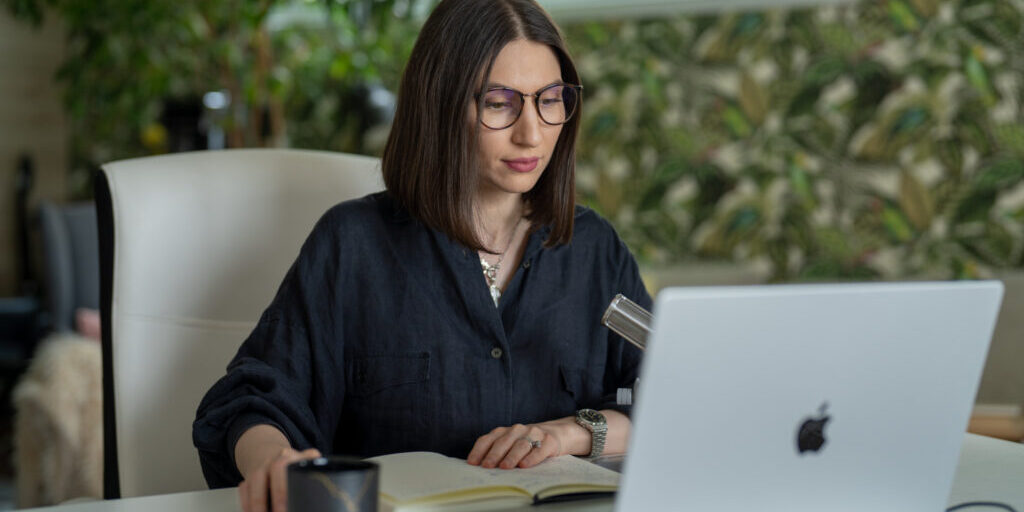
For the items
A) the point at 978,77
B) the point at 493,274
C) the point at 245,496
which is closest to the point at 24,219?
the point at 978,77

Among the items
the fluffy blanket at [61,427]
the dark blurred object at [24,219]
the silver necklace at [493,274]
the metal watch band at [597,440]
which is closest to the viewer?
the metal watch band at [597,440]

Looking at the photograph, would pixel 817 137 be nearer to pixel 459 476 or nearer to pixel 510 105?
pixel 510 105

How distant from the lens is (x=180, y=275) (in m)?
1.44

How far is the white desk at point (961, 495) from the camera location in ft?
3.09

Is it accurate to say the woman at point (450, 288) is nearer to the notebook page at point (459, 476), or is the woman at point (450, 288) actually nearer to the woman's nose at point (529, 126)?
the woman's nose at point (529, 126)

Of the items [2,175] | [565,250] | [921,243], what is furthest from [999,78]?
[2,175]

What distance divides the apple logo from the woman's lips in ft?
1.87

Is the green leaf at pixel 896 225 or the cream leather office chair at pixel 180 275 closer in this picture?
the cream leather office chair at pixel 180 275

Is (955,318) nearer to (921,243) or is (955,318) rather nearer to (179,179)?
(179,179)

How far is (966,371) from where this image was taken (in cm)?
86

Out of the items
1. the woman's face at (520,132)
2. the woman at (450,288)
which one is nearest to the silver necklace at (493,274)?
the woman at (450,288)

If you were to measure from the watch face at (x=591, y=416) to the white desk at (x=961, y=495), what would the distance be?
0.88 ft

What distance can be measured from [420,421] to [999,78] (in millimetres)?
2723

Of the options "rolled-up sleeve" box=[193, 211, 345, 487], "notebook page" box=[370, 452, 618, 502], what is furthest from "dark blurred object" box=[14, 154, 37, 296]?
"notebook page" box=[370, 452, 618, 502]
